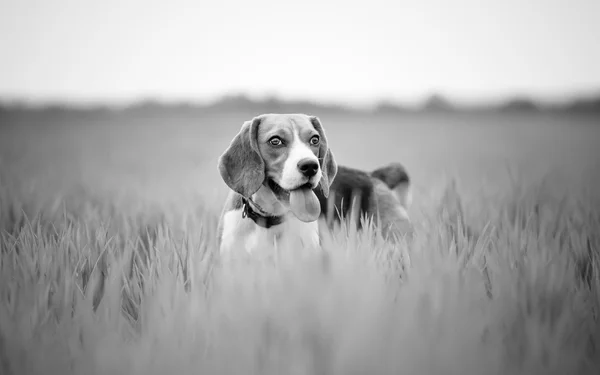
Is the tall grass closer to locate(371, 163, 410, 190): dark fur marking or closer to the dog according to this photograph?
the dog

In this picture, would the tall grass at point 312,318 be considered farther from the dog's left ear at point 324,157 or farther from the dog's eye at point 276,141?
the dog's left ear at point 324,157

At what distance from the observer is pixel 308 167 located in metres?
2.85

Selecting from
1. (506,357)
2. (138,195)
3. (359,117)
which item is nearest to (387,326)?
(506,357)

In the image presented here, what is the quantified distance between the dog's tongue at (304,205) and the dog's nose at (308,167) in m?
0.18

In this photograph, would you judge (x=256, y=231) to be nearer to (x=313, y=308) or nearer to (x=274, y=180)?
(x=274, y=180)

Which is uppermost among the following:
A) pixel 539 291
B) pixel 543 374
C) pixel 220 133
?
pixel 220 133

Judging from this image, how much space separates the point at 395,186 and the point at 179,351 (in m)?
3.75

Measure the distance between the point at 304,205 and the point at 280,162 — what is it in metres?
0.41

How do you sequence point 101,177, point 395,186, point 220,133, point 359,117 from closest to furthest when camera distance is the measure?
1. point 395,186
2. point 101,177
3. point 220,133
4. point 359,117

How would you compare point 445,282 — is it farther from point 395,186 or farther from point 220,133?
point 220,133

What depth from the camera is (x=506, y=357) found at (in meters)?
1.47

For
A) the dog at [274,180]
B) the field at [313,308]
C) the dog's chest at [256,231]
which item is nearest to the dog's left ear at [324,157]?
the dog at [274,180]

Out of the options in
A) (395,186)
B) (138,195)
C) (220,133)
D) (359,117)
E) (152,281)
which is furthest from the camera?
(359,117)

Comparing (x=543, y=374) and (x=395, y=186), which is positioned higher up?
(x=395, y=186)
